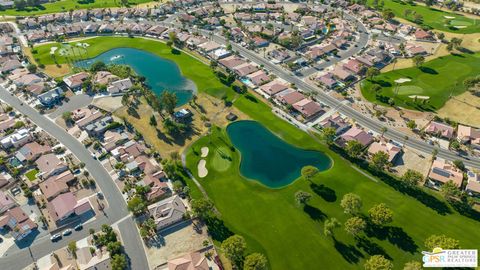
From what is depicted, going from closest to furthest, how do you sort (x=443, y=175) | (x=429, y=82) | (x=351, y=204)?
(x=351, y=204)
(x=443, y=175)
(x=429, y=82)

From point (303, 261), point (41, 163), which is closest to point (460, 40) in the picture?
point (303, 261)

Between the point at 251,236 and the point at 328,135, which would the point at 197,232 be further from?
the point at 328,135

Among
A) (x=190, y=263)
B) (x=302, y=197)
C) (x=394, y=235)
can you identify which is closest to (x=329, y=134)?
(x=302, y=197)

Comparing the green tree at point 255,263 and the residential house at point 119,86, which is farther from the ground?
the residential house at point 119,86

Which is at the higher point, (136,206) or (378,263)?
(136,206)

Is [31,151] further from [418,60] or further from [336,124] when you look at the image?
[418,60]

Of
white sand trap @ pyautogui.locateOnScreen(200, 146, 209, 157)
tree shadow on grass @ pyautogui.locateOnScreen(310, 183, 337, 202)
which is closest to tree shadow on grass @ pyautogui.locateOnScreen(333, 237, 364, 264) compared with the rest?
tree shadow on grass @ pyautogui.locateOnScreen(310, 183, 337, 202)

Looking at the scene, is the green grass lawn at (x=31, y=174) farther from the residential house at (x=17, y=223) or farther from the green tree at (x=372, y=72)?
the green tree at (x=372, y=72)

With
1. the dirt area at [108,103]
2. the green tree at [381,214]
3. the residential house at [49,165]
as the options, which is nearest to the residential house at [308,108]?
the green tree at [381,214]
